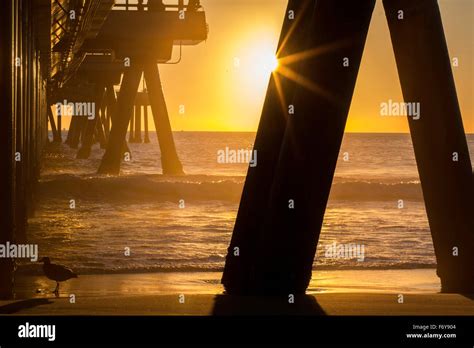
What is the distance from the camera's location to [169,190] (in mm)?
40719

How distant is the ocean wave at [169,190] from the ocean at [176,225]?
4 cm

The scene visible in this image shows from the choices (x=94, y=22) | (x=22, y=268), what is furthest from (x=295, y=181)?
(x=94, y=22)

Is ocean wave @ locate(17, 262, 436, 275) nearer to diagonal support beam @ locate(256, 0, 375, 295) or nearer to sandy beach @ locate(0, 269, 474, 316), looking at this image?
sandy beach @ locate(0, 269, 474, 316)

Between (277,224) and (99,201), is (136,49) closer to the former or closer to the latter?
(99,201)

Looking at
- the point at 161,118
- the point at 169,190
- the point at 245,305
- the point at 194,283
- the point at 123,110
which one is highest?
the point at 123,110

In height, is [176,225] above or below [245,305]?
below

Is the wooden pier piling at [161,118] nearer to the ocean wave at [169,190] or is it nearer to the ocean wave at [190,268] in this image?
the ocean wave at [169,190]

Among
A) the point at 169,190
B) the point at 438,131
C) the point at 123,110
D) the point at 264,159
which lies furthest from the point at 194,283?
the point at 123,110

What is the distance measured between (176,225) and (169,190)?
57.8 ft

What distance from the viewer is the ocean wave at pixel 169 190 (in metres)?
37.2

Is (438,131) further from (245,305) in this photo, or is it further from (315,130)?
(245,305)

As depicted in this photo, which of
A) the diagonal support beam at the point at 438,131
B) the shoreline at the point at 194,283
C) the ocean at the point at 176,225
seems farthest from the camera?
the ocean at the point at 176,225

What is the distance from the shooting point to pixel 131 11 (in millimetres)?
37062

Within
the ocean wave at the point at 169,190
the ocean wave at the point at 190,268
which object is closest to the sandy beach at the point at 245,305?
the ocean wave at the point at 190,268
